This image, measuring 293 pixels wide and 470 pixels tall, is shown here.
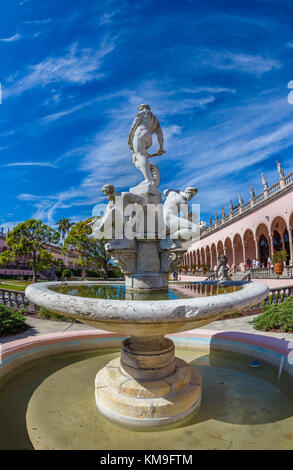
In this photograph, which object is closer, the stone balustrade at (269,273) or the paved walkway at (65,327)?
the paved walkway at (65,327)

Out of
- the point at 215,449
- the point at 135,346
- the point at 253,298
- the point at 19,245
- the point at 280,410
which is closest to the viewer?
the point at 215,449

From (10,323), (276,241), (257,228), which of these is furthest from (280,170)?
(10,323)

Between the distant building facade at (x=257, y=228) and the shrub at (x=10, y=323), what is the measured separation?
1705 cm

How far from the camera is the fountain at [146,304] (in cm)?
203

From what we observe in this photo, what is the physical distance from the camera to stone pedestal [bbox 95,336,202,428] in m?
2.39

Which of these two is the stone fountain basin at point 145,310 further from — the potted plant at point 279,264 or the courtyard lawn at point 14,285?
the potted plant at point 279,264

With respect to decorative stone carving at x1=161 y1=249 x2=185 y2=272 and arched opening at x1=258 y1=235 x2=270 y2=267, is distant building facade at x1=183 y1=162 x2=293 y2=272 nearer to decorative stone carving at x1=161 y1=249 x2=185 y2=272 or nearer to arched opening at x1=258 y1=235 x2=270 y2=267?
arched opening at x1=258 y1=235 x2=270 y2=267

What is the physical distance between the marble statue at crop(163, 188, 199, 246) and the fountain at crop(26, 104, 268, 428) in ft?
0.05

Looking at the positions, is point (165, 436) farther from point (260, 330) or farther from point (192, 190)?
point (260, 330)

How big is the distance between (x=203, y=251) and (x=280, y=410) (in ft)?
155

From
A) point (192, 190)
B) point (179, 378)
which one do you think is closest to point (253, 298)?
point (179, 378)

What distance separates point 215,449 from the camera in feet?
6.63

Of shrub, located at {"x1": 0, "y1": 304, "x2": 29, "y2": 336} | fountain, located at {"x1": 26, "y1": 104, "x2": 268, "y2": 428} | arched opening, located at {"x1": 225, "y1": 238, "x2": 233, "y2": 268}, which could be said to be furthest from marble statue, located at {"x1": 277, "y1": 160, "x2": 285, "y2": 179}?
shrub, located at {"x1": 0, "y1": 304, "x2": 29, "y2": 336}

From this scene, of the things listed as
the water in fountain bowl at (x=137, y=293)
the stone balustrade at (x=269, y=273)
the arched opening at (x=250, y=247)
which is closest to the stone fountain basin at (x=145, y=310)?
the water in fountain bowl at (x=137, y=293)
